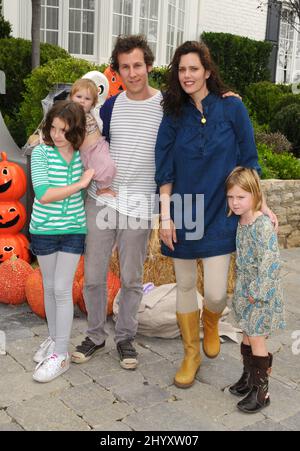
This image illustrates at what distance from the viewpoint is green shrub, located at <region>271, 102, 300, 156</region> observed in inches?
377

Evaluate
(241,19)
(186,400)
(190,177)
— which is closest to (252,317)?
(186,400)

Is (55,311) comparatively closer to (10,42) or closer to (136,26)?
(10,42)

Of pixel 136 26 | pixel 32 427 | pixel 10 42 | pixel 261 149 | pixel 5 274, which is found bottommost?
pixel 32 427

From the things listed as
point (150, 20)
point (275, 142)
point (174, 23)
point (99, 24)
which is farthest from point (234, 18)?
point (275, 142)

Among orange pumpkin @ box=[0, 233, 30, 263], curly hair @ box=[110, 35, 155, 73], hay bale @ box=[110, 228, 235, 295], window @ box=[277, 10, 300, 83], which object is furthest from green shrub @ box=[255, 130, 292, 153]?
window @ box=[277, 10, 300, 83]

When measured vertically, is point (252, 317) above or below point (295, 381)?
above

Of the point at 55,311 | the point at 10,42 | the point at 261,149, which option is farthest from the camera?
the point at 10,42

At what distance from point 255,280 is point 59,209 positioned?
113 cm

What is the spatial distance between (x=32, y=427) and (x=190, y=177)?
1.50 m

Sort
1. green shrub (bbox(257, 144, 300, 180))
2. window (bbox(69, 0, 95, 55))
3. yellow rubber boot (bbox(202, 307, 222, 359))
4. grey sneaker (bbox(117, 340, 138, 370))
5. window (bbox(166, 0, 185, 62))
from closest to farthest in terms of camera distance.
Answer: yellow rubber boot (bbox(202, 307, 222, 359)) < grey sneaker (bbox(117, 340, 138, 370)) < green shrub (bbox(257, 144, 300, 180)) < window (bbox(69, 0, 95, 55)) < window (bbox(166, 0, 185, 62))

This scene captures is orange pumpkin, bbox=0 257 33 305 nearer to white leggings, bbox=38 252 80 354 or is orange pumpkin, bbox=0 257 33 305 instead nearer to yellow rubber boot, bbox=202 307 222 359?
white leggings, bbox=38 252 80 354

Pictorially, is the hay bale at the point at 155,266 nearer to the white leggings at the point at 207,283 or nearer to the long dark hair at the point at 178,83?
the white leggings at the point at 207,283

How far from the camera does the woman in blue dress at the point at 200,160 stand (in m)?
2.99

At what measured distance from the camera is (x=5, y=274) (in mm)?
4469
